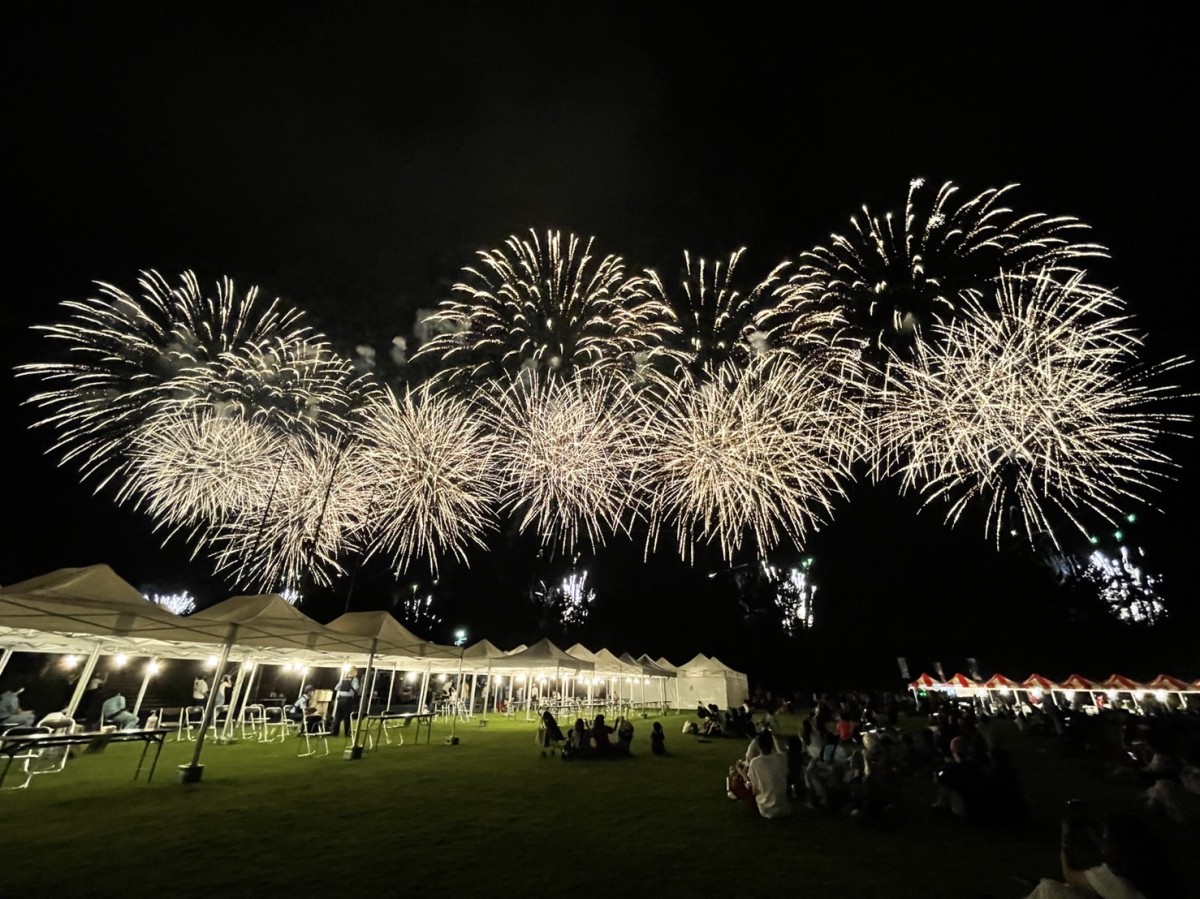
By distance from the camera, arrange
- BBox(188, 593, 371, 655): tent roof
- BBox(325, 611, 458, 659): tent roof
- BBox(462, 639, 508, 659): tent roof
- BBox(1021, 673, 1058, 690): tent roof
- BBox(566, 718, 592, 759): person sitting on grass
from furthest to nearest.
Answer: BBox(1021, 673, 1058, 690): tent roof, BBox(462, 639, 508, 659): tent roof, BBox(325, 611, 458, 659): tent roof, BBox(566, 718, 592, 759): person sitting on grass, BBox(188, 593, 371, 655): tent roof

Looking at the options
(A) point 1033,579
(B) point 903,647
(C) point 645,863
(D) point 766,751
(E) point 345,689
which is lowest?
(C) point 645,863

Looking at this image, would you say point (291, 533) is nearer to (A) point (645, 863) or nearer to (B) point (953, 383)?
(A) point (645, 863)

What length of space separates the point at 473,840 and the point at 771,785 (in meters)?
4.51

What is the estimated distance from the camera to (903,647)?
65.4m

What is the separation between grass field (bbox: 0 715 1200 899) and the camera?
5871mm

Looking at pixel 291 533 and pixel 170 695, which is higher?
pixel 291 533

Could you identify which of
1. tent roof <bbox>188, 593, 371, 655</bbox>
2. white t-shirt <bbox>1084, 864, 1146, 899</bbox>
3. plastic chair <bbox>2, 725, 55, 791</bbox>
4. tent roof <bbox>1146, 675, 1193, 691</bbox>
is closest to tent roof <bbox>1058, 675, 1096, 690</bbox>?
tent roof <bbox>1146, 675, 1193, 691</bbox>

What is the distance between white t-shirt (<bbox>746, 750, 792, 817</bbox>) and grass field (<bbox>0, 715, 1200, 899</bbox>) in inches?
10.9

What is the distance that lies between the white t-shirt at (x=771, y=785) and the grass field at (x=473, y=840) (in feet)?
0.91

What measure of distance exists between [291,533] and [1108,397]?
30276 mm

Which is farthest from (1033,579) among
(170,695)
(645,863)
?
(170,695)

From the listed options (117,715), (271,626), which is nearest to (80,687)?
(117,715)

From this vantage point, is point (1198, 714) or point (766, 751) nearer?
point (766, 751)

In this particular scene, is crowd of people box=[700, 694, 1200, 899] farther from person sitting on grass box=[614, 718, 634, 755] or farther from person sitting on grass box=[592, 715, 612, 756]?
person sitting on grass box=[592, 715, 612, 756]
